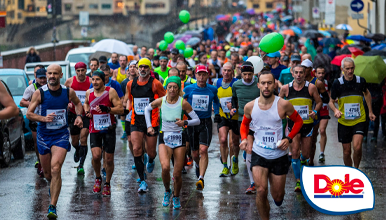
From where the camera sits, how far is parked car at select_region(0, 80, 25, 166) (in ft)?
36.9

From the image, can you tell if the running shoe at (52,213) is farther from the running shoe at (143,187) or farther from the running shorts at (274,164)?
the running shorts at (274,164)

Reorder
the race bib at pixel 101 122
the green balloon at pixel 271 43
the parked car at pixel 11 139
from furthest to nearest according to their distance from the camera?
the green balloon at pixel 271 43 → the parked car at pixel 11 139 → the race bib at pixel 101 122

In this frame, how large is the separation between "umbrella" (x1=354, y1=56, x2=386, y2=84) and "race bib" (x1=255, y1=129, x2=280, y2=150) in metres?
6.73

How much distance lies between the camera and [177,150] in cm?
816

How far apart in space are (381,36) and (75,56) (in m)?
12.3

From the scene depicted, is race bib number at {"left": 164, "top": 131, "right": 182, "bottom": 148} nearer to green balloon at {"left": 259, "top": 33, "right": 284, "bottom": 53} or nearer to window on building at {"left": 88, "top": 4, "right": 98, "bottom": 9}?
green balloon at {"left": 259, "top": 33, "right": 284, "bottom": 53}

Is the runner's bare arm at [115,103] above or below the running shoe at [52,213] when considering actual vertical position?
above

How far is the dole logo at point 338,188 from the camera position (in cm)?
705

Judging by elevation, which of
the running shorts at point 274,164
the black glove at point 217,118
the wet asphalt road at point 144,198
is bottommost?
the wet asphalt road at point 144,198

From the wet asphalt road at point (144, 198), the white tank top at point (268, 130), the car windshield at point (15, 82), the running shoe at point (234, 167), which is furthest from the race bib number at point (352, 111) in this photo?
the car windshield at point (15, 82)

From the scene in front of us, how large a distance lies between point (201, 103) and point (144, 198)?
183cm

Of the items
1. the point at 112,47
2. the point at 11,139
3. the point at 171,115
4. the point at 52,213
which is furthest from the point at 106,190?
the point at 112,47

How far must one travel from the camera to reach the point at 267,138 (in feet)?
22.3

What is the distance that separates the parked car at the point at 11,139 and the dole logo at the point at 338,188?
6.02 meters
